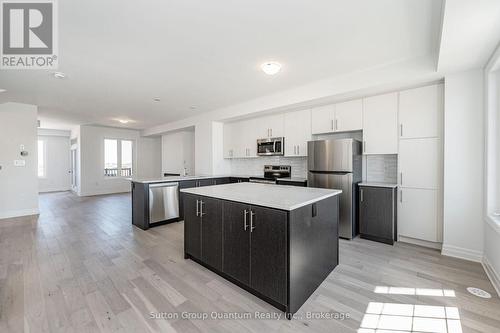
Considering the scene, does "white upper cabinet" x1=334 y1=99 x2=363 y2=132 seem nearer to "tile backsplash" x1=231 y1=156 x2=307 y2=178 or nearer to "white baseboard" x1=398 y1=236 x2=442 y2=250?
"tile backsplash" x1=231 y1=156 x2=307 y2=178

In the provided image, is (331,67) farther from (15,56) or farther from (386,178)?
(15,56)

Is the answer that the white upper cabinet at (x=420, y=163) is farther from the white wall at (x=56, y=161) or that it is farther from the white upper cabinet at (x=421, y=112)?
the white wall at (x=56, y=161)

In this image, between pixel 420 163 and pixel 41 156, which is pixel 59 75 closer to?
pixel 420 163

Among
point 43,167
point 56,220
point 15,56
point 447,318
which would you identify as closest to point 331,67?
point 447,318

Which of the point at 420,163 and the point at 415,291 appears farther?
the point at 420,163

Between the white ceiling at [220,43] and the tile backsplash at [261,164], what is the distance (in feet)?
5.39

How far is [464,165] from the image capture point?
2674 millimetres

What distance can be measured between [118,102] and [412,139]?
18.1 ft

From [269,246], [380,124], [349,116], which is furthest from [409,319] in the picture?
[349,116]

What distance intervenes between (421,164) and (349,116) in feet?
4.12

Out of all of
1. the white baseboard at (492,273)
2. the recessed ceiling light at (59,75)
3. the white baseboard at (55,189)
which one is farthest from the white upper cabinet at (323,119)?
the white baseboard at (55,189)

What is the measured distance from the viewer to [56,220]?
4.59 meters

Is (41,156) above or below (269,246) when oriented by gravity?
above

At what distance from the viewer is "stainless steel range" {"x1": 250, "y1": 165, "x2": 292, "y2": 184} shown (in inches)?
190
